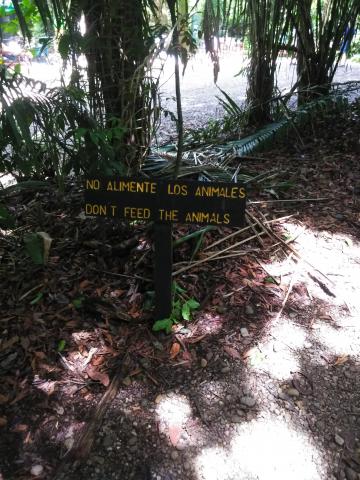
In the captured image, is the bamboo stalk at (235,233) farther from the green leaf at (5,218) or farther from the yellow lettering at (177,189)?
the green leaf at (5,218)

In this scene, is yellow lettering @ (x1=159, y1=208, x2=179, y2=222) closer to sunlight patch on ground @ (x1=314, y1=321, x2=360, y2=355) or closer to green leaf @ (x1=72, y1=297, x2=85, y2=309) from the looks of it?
green leaf @ (x1=72, y1=297, x2=85, y2=309)

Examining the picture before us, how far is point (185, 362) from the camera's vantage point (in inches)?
70.3

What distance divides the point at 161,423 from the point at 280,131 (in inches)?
121

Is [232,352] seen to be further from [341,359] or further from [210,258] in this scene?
[210,258]

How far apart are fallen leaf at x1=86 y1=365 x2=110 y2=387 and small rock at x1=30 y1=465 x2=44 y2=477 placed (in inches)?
15.0

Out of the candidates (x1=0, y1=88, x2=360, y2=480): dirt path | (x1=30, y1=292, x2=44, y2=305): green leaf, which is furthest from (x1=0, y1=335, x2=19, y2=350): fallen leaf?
(x1=30, y1=292, x2=44, y2=305): green leaf

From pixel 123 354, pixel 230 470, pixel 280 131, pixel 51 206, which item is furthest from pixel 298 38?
pixel 230 470

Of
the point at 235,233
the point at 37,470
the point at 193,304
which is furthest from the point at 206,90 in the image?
the point at 37,470

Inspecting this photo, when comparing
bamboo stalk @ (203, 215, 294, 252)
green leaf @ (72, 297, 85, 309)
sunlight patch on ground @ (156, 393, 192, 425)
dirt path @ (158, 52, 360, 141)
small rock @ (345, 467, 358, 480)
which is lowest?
dirt path @ (158, 52, 360, 141)

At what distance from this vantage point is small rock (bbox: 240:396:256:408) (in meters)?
1.60

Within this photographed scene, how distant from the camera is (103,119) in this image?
2.27 m

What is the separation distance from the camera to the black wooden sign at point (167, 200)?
65.2 inches

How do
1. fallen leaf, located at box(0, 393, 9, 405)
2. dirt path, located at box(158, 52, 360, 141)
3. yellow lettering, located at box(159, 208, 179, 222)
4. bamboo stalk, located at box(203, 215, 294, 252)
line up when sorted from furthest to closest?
dirt path, located at box(158, 52, 360, 141)
bamboo stalk, located at box(203, 215, 294, 252)
yellow lettering, located at box(159, 208, 179, 222)
fallen leaf, located at box(0, 393, 9, 405)

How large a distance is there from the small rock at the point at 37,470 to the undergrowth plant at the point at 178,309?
724 mm
